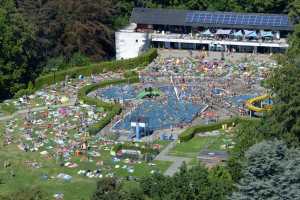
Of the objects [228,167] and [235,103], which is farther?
[235,103]

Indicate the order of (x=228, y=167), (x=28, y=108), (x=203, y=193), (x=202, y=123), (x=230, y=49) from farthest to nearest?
(x=230, y=49) → (x=28, y=108) → (x=202, y=123) → (x=228, y=167) → (x=203, y=193)

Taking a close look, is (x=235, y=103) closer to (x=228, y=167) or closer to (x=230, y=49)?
(x=230, y=49)

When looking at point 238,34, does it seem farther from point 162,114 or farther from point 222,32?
point 162,114

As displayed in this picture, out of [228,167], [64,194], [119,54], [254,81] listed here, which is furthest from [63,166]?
[119,54]

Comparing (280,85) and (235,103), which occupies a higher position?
(280,85)

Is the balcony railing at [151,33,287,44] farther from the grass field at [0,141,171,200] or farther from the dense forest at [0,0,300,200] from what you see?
the grass field at [0,141,171,200]

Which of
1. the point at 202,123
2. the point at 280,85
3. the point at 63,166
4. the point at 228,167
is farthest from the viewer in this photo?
the point at 202,123
